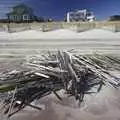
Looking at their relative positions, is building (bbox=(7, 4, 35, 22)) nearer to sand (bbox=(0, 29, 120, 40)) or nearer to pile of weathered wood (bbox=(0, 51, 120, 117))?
sand (bbox=(0, 29, 120, 40))

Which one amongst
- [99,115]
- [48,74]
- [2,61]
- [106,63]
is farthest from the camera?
[2,61]

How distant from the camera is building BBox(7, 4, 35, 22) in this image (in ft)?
147

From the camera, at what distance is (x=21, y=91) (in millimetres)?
5852

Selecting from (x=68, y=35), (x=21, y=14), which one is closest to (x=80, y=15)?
(x=21, y=14)

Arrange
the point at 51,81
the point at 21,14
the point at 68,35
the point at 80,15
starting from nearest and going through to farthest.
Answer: the point at 51,81 → the point at 68,35 → the point at 80,15 → the point at 21,14

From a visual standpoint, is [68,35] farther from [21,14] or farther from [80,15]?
[21,14]

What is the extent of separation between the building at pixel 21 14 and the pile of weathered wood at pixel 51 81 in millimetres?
38382

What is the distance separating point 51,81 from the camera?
256 inches

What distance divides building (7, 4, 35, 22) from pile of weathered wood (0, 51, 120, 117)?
126ft

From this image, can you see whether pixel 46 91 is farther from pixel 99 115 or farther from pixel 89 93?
pixel 99 115

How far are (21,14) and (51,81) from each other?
137 ft

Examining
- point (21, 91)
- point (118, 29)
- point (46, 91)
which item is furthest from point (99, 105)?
point (118, 29)

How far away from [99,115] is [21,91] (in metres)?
2.04

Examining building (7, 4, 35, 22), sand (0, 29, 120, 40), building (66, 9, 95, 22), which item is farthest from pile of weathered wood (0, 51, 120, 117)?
building (7, 4, 35, 22)
